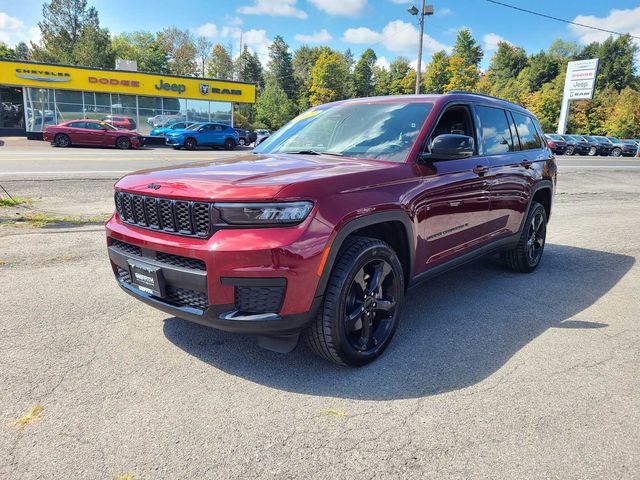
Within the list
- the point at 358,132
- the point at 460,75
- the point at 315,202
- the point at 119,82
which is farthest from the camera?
the point at 460,75

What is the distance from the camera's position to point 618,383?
293cm

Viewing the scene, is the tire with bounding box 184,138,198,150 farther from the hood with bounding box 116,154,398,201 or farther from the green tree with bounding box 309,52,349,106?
the green tree with bounding box 309,52,349,106

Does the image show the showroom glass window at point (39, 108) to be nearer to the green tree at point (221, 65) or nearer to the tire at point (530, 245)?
the tire at point (530, 245)

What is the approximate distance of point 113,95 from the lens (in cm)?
3312

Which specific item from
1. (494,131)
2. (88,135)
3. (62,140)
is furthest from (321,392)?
(62,140)

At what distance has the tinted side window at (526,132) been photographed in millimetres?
5008

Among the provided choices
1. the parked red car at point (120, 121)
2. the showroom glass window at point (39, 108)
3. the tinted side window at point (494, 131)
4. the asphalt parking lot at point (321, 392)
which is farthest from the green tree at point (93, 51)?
the tinted side window at point (494, 131)

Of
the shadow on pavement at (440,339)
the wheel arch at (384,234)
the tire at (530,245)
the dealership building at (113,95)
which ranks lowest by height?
the shadow on pavement at (440,339)

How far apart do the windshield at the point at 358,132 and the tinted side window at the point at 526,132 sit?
1840mm

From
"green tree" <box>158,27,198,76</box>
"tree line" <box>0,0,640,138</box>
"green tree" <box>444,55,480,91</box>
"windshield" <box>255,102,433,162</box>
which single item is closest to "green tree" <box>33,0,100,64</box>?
"tree line" <box>0,0,640,138</box>

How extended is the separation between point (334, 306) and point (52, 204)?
753 cm

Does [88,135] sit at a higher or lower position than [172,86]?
lower

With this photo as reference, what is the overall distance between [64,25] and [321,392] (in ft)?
265

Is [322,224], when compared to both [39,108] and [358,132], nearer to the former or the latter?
[358,132]
